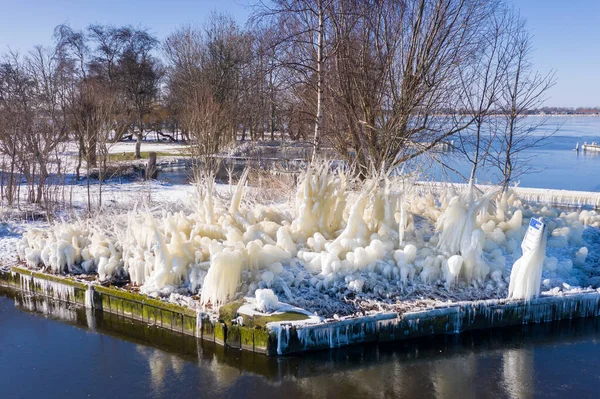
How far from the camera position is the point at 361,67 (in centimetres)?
1313

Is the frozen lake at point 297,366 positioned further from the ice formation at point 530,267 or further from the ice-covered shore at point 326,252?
the ice-covered shore at point 326,252

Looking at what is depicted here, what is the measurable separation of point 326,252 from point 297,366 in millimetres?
2464

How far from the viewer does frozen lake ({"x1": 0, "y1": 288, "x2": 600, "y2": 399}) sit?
21.8ft

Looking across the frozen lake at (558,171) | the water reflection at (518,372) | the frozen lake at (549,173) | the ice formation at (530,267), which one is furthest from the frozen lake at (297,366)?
the frozen lake at (549,173)

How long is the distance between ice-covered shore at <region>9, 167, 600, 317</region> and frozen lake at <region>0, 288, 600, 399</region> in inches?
29.6

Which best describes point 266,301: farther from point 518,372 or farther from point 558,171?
point 558,171

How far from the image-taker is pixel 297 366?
7207 millimetres

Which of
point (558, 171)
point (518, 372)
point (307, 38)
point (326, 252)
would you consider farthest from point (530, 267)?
point (558, 171)

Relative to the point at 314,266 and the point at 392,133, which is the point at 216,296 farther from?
the point at 392,133

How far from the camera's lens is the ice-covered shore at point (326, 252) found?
857 centimetres

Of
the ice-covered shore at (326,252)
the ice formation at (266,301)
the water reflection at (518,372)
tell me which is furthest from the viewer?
the ice-covered shore at (326,252)

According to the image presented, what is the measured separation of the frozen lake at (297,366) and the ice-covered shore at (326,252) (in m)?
0.75

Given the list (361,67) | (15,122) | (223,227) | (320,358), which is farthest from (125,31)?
(320,358)

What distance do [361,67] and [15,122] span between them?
10038 mm
